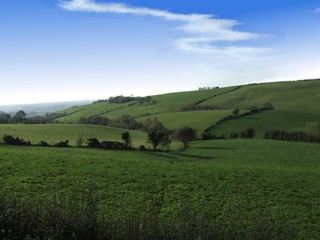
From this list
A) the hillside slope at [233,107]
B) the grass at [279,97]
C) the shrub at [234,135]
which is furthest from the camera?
the grass at [279,97]

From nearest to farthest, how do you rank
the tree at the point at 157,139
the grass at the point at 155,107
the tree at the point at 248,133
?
1. the tree at the point at 157,139
2. the tree at the point at 248,133
3. the grass at the point at 155,107

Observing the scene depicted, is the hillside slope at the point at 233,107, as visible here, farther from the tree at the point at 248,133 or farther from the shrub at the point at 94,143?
the shrub at the point at 94,143

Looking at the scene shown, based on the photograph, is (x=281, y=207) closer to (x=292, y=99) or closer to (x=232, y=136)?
(x=232, y=136)

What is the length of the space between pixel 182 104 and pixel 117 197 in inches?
5000

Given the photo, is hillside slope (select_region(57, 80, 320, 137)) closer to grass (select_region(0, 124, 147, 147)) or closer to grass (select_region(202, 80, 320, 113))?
grass (select_region(202, 80, 320, 113))

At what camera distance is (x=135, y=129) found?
109750 mm

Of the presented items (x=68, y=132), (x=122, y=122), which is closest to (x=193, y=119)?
(x=122, y=122)

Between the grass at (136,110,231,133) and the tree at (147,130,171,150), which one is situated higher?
the grass at (136,110,231,133)

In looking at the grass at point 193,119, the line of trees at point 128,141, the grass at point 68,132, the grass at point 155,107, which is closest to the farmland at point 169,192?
the grass at point 68,132

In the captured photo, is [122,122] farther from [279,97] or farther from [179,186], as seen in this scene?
[179,186]

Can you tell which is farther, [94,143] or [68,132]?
[68,132]

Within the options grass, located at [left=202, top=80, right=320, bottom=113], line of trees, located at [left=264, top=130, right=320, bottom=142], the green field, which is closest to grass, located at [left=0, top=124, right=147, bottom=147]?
line of trees, located at [left=264, top=130, right=320, bottom=142]

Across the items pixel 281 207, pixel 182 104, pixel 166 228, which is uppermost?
pixel 182 104

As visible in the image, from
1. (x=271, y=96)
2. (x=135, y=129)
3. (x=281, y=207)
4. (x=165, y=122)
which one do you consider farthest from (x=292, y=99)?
(x=281, y=207)
